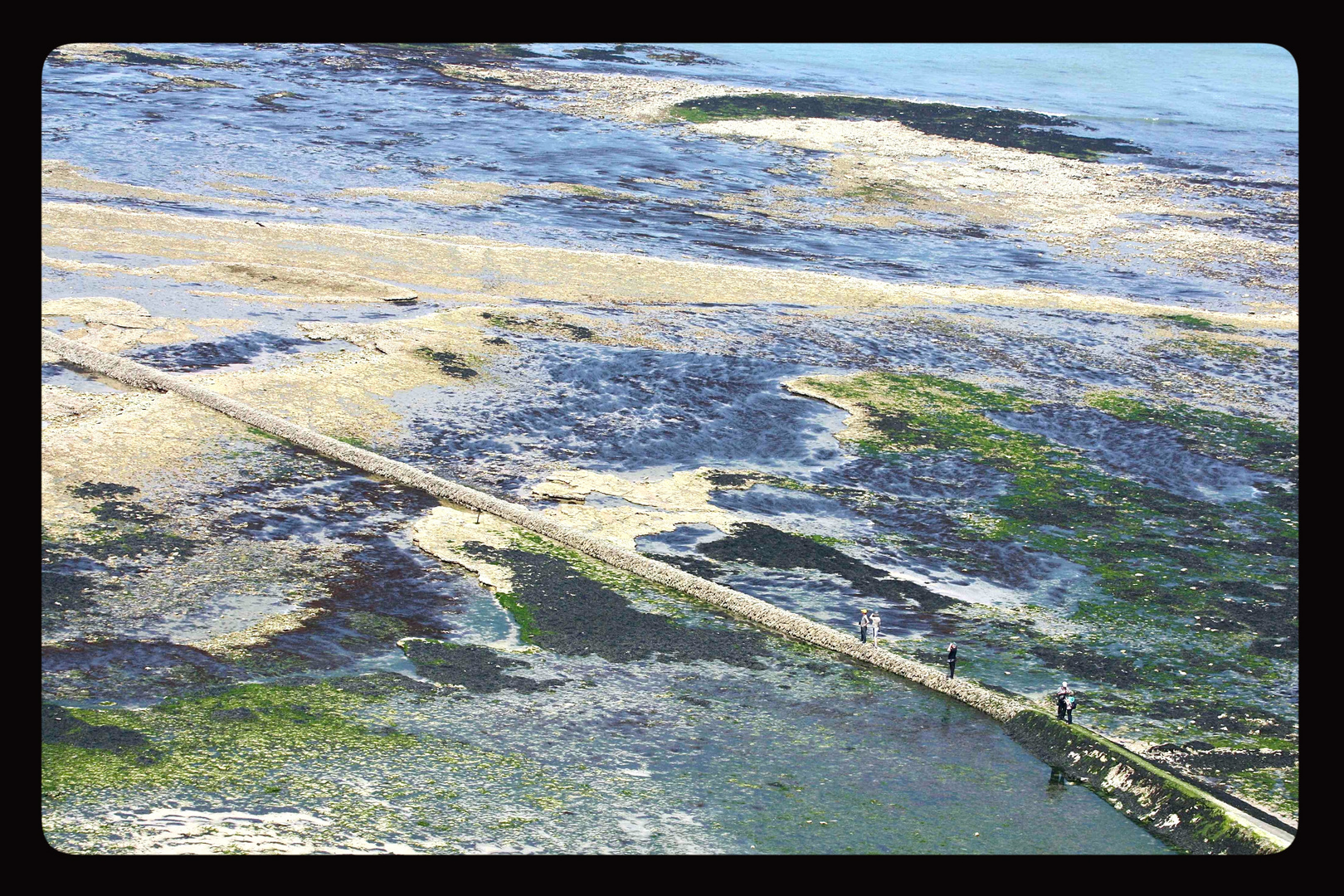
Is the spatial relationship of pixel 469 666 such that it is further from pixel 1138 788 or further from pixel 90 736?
pixel 1138 788

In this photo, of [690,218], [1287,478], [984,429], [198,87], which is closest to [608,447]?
[984,429]

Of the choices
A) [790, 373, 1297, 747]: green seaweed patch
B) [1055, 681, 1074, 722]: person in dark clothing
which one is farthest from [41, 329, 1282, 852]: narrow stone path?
[790, 373, 1297, 747]: green seaweed patch

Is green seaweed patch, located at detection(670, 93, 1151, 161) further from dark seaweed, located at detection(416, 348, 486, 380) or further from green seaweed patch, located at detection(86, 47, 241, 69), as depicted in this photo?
dark seaweed, located at detection(416, 348, 486, 380)

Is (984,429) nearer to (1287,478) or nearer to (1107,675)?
(1287,478)

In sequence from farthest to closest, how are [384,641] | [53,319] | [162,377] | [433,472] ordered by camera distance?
→ [53,319], [162,377], [433,472], [384,641]

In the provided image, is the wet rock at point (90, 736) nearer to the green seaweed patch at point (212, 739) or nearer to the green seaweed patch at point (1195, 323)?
the green seaweed patch at point (212, 739)

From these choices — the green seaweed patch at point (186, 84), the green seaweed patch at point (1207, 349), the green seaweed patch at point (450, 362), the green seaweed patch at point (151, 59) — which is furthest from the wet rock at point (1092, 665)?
A: the green seaweed patch at point (151, 59)

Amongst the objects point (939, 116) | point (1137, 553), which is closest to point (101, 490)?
point (1137, 553)
